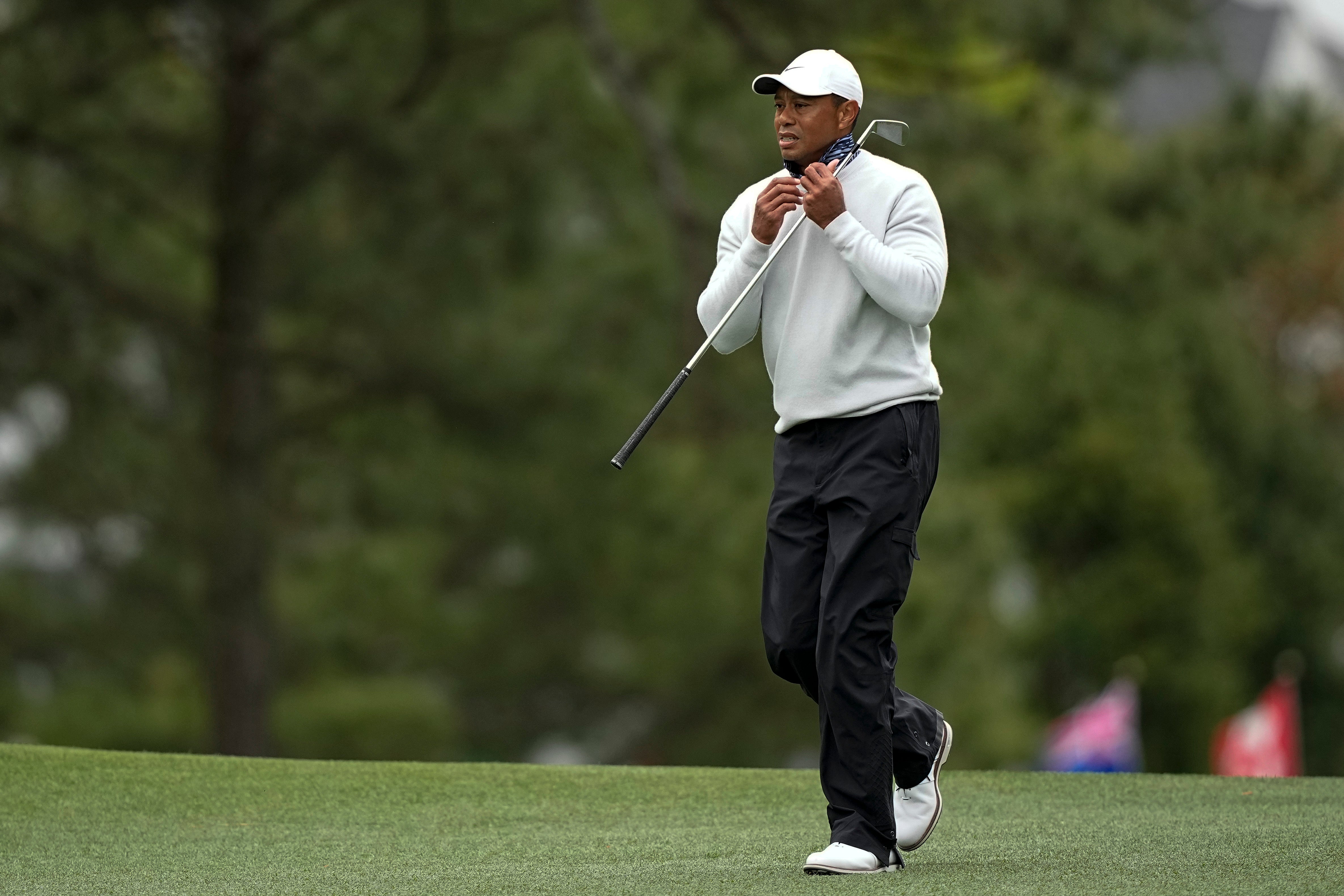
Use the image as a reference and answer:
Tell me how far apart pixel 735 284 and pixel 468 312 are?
10.8 m

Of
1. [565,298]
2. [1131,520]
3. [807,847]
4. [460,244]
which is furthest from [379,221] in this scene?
[1131,520]

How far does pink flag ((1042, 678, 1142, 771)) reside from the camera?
729 inches

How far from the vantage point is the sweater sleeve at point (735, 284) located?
13.6ft

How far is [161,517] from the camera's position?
14023 millimetres

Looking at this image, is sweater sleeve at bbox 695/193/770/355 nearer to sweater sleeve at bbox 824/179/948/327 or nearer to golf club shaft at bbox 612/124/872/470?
golf club shaft at bbox 612/124/872/470

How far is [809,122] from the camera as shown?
4125 millimetres

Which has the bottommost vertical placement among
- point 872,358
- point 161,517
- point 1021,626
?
point 1021,626

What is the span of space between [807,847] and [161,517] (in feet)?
32.8

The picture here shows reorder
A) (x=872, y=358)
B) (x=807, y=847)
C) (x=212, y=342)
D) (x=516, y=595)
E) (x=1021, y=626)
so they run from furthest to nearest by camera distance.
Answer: (x=1021, y=626)
(x=516, y=595)
(x=212, y=342)
(x=807, y=847)
(x=872, y=358)

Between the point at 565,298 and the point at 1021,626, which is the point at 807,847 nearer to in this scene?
the point at 565,298

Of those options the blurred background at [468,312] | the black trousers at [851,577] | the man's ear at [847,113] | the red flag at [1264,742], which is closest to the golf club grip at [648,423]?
the black trousers at [851,577]

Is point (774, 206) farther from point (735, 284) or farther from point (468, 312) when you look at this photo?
point (468, 312)

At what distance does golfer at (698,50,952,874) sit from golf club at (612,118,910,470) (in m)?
0.02

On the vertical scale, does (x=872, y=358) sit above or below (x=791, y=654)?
above
